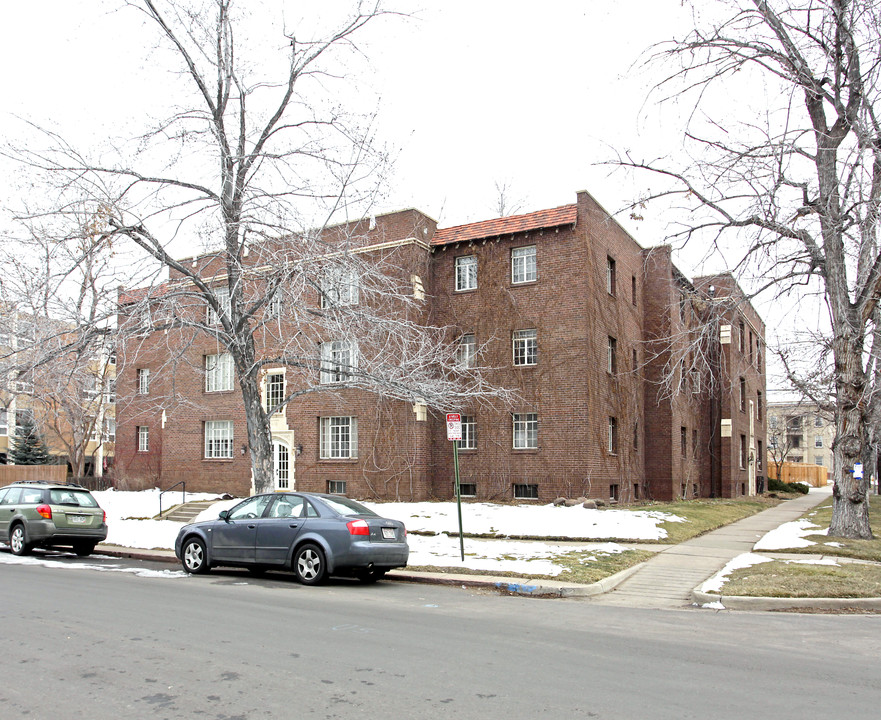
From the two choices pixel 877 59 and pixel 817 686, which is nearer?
pixel 817 686

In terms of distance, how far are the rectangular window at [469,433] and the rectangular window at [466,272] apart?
15.4 ft

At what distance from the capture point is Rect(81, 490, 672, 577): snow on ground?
1431 centimetres

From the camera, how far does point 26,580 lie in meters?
11.8

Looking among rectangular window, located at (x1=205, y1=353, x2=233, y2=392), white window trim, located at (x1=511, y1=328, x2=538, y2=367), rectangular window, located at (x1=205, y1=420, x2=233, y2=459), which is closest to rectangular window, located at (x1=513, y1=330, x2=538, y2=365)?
white window trim, located at (x1=511, y1=328, x2=538, y2=367)

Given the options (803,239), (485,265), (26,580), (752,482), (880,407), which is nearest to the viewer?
(26,580)

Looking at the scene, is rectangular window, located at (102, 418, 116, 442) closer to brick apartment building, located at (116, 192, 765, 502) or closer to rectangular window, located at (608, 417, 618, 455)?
brick apartment building, located at (116, 192, 765, 502)

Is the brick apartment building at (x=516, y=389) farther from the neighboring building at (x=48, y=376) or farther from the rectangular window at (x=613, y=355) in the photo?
the neighboring building at (x=48, y=376)

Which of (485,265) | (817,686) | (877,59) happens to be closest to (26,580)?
(817,686)

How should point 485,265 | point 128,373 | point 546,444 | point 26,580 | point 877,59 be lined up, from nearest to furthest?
1. point 26,580
2. point 877,59
3. point 546,444
4. point 485,265
5. point 128,373

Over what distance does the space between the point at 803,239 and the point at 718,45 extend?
15.2 feet

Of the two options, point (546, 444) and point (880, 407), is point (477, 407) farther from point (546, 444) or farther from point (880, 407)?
point (880, 407)

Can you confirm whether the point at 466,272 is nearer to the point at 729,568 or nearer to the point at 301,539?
the point at 729,568

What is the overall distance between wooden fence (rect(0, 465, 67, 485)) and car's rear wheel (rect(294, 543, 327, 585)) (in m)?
27.9

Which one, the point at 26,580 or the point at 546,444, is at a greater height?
the point at 546,444
